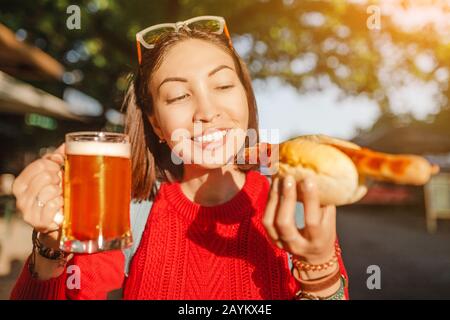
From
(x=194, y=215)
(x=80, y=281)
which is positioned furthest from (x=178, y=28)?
(x=80, y=281)

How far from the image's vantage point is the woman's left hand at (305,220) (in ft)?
4.41

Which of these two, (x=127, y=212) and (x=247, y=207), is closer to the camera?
(x=127, y=212)

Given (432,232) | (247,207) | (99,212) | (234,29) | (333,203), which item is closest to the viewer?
(333,203)

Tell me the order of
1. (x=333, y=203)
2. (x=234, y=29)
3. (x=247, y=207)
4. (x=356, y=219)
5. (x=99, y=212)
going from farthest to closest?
(x=356, y=219)
(x=234, y=29)
(x=247, y=207)
(x=99, y=212)
(x=333, y=203)

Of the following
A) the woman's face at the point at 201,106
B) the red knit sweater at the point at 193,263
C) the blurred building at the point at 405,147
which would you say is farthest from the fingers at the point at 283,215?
the blurred building at the point at 405,147

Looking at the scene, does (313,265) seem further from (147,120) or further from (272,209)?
(147,120)

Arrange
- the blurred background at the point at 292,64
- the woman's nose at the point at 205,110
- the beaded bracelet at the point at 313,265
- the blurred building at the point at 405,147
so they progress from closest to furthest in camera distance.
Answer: the beaded bracelet at the point at 313,265
the woman's nose at the point at 205,110
the blurred background at the point at 292,64
the blurred building at the point at 405,147

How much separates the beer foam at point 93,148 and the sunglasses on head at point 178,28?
2.02 feet

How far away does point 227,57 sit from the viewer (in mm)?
1900

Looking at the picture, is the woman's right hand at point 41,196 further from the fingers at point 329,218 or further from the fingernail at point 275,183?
the fingers at point 329,218

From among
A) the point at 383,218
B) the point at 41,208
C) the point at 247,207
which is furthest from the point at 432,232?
the point at 41,208

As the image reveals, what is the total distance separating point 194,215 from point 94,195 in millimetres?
470
